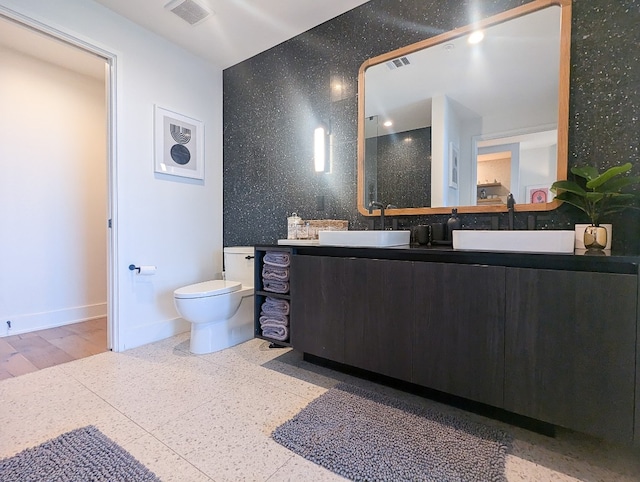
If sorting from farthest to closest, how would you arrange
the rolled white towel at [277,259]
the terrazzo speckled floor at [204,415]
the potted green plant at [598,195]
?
1. the rolled white towel at [277,259]
2. the potted green plant at [598,195]
3. the terrazzo speckled floor at [204,415]

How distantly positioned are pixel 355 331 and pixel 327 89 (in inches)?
69.9

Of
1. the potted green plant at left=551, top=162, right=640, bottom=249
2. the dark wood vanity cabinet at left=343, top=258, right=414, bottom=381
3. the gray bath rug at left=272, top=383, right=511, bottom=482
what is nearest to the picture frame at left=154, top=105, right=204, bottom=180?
the dark wood vanity cabinet at left=343, top=258, right=414, bottom=381

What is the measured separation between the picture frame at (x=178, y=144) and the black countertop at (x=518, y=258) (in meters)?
1.70

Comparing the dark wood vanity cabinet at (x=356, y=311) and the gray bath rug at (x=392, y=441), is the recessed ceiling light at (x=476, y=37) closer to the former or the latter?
the dark wood vanity cabinet at (x=356, y=311)

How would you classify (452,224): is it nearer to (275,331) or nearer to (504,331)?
(504,331)

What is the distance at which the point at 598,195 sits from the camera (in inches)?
51.6

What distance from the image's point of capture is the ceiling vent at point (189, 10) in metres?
2.11

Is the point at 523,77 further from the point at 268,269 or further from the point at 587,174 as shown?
the point at 268,269

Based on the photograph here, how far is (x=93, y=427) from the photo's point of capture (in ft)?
4.50

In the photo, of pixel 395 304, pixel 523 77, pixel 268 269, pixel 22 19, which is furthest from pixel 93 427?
pixel 523 77

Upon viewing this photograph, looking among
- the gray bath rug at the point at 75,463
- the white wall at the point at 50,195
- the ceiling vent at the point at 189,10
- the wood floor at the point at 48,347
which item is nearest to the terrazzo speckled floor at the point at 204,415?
the gray bath rug at the point at 75,463

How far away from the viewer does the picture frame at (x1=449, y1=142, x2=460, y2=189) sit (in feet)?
6.03

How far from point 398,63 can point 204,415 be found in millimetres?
2299

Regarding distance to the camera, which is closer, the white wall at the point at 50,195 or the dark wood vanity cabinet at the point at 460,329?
the dark wood vanity cabinet at the point at 460,329
